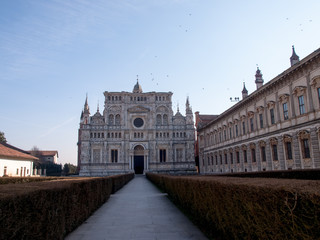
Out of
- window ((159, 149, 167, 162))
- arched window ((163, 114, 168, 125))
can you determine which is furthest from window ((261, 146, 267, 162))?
arched window ((163, 114, 168, 125))

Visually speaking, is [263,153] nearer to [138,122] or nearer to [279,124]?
[279,124]

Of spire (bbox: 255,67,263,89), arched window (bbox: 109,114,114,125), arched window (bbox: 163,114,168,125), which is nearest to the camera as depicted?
spire (bbox: 255,67,263,89)

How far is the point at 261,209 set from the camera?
4430mm

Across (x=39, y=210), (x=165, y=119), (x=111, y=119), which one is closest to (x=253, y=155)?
(x=39, y=210)

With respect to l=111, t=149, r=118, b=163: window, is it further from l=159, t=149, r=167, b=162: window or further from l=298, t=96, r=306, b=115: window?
l=298, t=96, r=306, b=115: window

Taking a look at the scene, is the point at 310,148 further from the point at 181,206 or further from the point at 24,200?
the point at 24,200

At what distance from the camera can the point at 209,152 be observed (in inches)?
1882

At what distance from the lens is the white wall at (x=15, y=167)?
31.0 m

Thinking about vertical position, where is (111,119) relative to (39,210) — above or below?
above

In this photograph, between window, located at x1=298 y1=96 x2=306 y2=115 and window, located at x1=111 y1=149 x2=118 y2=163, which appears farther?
window, located at x1=111 y1=149 x2=118 y2=163

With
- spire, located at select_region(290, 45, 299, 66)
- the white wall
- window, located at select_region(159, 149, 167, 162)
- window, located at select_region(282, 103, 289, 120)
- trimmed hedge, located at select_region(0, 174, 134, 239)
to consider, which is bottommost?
trimmed hedge, located at select_region(0, 174, 134, 239)

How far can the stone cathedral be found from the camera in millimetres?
58625

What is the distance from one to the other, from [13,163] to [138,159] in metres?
32.3

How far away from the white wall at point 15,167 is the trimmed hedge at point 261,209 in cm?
2975
